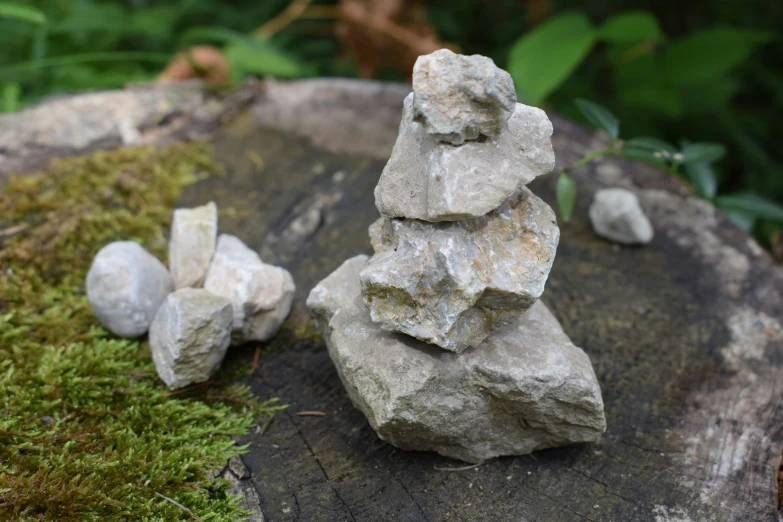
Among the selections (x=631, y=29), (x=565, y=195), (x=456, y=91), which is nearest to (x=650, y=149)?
(x=565, y=195)

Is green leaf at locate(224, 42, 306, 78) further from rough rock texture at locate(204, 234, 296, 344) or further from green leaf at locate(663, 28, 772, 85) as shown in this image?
green leaf at locate(663, 28, 772, 85)

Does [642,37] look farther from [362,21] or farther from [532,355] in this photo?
[532,355]

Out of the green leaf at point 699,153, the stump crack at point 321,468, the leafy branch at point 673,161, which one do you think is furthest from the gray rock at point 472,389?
the green leaf at point 699,153

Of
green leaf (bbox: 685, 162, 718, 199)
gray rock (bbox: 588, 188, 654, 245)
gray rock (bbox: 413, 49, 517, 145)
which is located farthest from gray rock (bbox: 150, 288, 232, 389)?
green leaf (bbox: 685, 162, 718, 199)

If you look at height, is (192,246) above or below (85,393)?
above

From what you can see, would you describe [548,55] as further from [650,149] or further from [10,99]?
[10,99]
